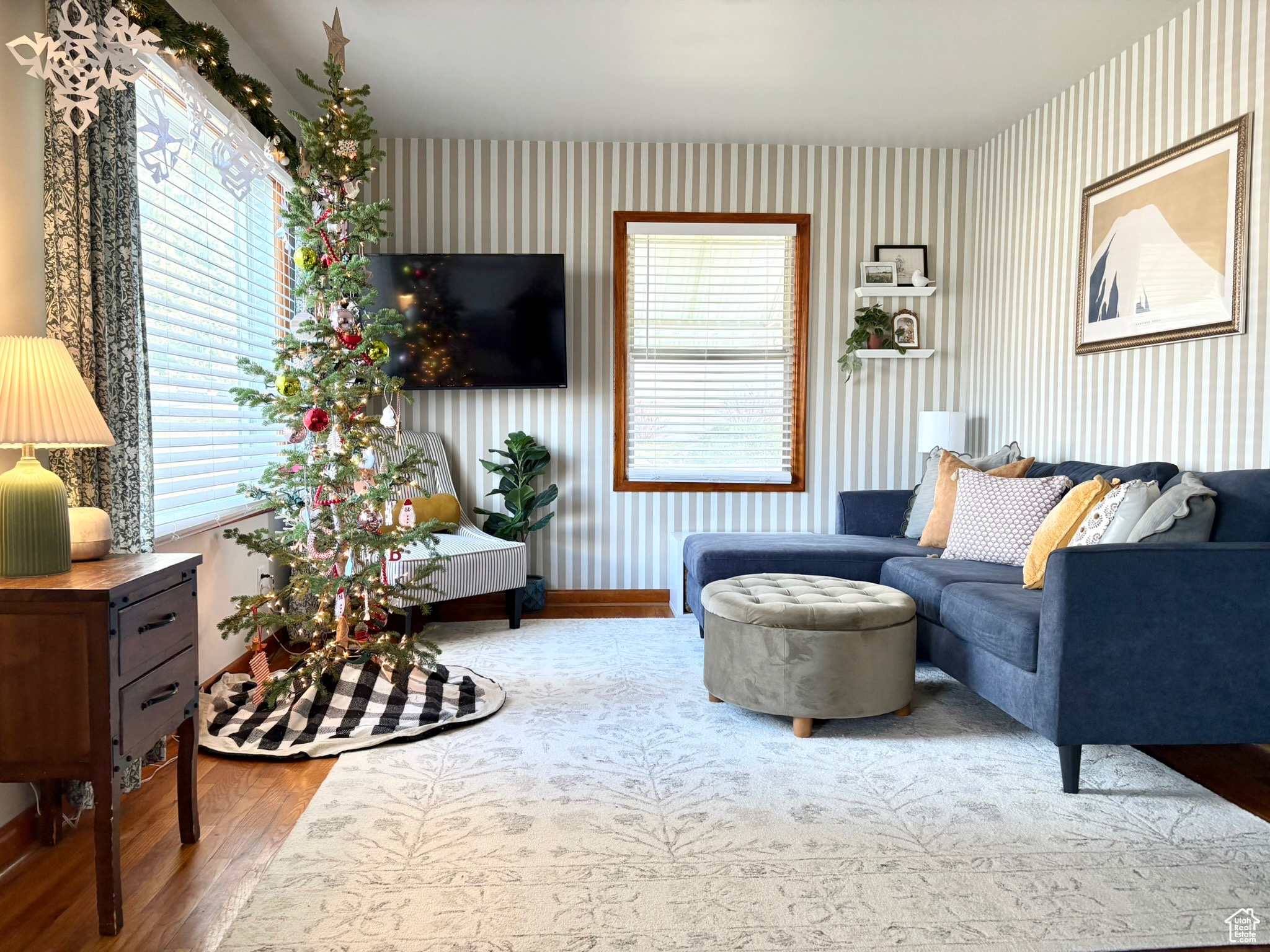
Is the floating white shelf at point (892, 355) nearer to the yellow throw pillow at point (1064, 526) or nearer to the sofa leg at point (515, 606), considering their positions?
the yellow throw pillow at point (1064, 526)

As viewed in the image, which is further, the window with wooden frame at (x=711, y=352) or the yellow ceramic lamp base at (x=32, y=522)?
the window with wooden frame at (x=711, y=352)

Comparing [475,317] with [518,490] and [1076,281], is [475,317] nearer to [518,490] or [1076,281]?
[518,490]

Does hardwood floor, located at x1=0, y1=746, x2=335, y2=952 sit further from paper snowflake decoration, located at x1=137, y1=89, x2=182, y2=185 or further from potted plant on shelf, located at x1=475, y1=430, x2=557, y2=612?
potted plant on shelf, located at x1=475, y1=430, x2=557, y2=612

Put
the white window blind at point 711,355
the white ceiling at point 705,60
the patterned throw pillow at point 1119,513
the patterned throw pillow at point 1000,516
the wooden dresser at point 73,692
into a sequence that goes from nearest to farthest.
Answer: the wooden dresser at point 73,692 < the patterned throw pillow at point 1119,513 < the white ceiling at point 705,60 < the patterned throw pillow at point 1000,516 < the white window blind at point 711,355

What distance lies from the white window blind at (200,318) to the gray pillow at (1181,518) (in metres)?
3.05

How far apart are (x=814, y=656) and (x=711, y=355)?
8.87ft

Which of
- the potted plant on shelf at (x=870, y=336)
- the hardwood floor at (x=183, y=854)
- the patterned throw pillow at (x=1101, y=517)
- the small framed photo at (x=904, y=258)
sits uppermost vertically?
the small framed photo at (x=904, y=258)

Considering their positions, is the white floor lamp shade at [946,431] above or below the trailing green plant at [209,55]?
below

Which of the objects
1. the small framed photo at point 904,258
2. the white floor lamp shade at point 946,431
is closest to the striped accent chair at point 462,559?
the white floor lamp shade at point 946,431

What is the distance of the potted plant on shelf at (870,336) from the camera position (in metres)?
5.17

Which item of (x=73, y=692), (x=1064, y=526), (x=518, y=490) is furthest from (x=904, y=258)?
(x=73, y=692)

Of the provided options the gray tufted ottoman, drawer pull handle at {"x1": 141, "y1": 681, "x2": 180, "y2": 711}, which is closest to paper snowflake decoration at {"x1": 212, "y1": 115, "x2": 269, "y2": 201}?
drawer pull handle at {"x1": 141, "y1": 681, "x2": 180, "y2": 711}

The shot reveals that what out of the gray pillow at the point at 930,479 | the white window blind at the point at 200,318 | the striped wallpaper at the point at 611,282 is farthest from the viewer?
the striped wallpaper at the point at 611,282

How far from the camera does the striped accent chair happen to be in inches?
168
